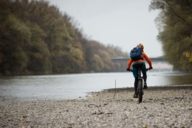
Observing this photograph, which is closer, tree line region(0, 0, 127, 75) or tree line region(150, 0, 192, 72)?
tree line region(150, 0, 192, 72)

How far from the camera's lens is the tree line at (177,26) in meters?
50.3

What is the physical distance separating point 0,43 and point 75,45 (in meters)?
47.1

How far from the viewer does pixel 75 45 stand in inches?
5118

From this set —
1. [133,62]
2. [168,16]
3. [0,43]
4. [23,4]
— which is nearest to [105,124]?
[133,62]

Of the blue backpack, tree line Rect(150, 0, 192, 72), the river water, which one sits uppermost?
tree line Rect(150, 0, 192, 72)

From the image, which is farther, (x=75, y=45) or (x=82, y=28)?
(x=82, y=28)

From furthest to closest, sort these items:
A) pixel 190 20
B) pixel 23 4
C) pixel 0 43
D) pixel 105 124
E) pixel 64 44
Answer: pixel 64 44 → pixel 23 4 → pixel 0 43 → pixel 190 20 → pixel 105 124

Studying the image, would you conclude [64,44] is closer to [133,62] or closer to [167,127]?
[133,62]

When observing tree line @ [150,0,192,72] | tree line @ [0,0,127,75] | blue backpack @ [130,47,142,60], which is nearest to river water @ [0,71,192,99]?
tree line @ [150,0,192,72]

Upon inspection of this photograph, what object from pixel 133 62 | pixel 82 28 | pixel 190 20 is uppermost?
pixel 82 28

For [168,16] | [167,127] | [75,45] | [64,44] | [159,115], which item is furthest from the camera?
[75,45]

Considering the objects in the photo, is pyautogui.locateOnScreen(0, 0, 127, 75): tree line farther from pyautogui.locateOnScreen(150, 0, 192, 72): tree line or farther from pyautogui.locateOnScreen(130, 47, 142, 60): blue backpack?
pyautogui.locateOnScreen(130, 47, 142, 60): blue backpack

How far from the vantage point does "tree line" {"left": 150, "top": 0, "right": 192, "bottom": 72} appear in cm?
5028

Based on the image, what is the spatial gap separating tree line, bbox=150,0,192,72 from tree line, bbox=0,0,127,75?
35.7 m
